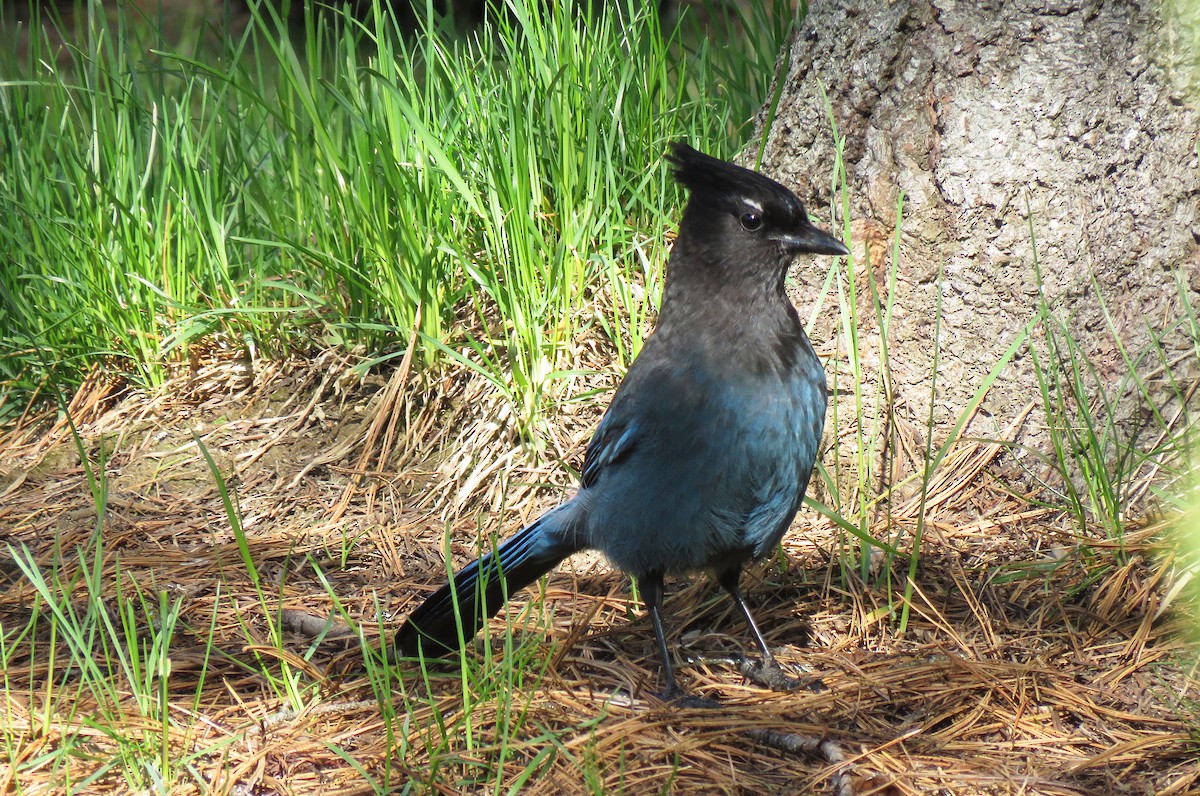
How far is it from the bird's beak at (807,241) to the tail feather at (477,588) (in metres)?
0.87

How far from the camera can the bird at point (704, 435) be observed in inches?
108

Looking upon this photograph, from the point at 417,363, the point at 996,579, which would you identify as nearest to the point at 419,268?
the point at 417,363

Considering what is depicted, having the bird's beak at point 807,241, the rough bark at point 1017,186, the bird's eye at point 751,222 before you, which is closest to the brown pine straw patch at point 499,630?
the rough bark at point 1017,186

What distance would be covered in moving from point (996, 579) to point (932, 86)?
4.20ft

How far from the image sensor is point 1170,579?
2.64 meters

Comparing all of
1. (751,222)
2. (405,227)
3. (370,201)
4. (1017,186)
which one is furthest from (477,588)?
(1017,186)

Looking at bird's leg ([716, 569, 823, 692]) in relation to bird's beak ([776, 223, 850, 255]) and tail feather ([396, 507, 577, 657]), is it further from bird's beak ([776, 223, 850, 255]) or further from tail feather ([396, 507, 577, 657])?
bird's beak ([776, 223, 850, 255])

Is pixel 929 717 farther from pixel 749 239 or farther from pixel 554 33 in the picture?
pixel 554 33

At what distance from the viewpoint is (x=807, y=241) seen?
2.94 meters

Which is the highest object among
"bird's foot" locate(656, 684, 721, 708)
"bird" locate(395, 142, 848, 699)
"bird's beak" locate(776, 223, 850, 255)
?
"bird's beak" locate(776, 223, 850, 255)

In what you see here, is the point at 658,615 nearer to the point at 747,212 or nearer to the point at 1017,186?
the point at 747,212

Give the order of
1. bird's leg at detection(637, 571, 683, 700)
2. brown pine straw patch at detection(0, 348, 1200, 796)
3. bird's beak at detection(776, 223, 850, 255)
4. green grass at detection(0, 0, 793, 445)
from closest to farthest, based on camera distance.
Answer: brown pine straw patch at detection(0, 348, 1200, 796)
bird's leg at detection(637, 571, 683, 700)
bird's beak at detection(776, 223, 850, 255)
green grass at detection(0, 0, 793, 445)

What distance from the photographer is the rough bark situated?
3.02 metres

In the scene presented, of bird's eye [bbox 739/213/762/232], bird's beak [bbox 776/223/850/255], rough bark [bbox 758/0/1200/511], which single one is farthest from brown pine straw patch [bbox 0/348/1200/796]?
bird's eye [bbox 739/213/762/232]
